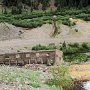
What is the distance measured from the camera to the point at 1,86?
96.6 feet

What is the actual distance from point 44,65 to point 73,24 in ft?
107

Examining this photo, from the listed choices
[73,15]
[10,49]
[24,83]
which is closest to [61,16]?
[73,15]

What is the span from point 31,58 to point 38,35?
93.6 ft

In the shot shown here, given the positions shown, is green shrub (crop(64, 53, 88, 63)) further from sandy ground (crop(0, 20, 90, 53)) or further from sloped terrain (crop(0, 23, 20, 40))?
sloped terrain (crop(0, 23, 20, 40))

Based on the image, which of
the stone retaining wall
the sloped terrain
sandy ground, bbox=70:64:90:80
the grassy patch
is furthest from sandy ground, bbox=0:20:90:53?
the grassy patch

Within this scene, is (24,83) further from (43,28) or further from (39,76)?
(43,28)

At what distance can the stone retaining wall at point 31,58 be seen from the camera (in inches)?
1723

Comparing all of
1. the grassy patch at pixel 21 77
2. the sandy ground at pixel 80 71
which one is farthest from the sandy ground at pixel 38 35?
the grassy patch at pixel 21 77

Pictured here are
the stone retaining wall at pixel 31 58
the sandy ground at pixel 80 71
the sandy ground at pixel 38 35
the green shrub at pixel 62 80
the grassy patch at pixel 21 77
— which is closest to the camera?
the grassy patch at pixel 21 77

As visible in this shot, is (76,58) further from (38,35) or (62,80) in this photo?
(38,35)

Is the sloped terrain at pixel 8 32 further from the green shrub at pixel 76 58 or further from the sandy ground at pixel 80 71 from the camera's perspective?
the sandy ground at pixel 80 71

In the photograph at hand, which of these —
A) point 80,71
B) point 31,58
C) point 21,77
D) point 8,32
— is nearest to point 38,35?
point 8,32

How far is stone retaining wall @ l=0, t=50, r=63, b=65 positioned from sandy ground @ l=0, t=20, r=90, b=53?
18.1 meters

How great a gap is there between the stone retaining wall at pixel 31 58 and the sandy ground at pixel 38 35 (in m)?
18.1
